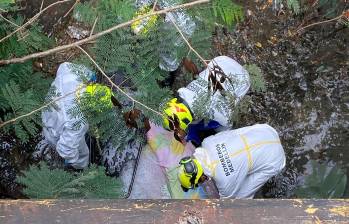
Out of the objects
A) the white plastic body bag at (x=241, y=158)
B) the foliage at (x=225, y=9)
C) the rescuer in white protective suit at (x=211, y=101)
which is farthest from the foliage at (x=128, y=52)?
the white plastic body bag at (x=241, y=158)

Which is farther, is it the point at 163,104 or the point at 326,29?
the point at 326,29

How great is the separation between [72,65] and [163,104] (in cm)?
59

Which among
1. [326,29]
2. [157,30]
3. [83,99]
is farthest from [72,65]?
[326,29]

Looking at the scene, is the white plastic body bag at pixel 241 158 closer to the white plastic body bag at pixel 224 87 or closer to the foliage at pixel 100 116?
the white plastic body bag at pixel 224 87

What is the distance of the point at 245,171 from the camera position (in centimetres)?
312

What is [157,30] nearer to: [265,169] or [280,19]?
[265,169]

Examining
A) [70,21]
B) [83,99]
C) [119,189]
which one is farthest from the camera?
[70,21]

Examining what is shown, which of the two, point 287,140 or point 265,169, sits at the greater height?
point 265,169

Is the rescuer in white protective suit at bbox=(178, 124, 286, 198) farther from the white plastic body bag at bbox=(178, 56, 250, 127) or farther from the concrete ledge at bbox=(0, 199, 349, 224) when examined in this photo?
the concrete ledge at bbox=(0, 199, 349, 224)

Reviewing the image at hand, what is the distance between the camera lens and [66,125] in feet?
9.74

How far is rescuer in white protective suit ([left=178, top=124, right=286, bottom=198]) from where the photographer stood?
9.86ft

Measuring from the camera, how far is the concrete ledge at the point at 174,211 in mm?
1423

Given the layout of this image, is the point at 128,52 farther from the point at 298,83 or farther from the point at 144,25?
the point at 298,83

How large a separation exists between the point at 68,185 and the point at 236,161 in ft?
3.57
